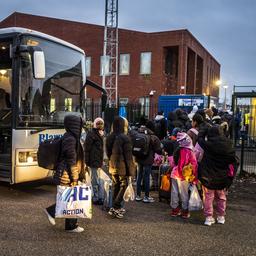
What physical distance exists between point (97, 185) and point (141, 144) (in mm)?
1194

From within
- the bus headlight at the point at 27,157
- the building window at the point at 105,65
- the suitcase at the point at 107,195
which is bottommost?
the suitcase at the point at 107,195

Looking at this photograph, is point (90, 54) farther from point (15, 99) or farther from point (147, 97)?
point (15, 99)

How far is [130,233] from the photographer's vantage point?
231 inches

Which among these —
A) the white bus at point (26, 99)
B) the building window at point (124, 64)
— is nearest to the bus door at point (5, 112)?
the white bus at point (26, 99)

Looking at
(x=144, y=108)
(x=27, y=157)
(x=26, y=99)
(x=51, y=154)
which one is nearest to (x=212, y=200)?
(x=51, y=154)

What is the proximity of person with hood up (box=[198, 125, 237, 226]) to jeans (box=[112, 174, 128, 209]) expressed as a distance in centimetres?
131

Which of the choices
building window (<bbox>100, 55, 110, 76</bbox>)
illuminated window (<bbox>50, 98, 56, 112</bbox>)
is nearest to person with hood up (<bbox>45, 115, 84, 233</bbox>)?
illuminated window (<bbox>50, 98, 56, 112</bbox>)

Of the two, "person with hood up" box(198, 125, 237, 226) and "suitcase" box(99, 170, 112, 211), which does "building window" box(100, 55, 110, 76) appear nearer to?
"suitcase" box(99, 170, 112, 211)

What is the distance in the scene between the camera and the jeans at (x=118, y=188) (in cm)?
A: 664

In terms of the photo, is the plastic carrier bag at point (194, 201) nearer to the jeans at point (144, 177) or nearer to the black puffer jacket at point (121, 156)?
the black puffer jacket at point (121, 156)

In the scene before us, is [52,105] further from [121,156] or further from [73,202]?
[73,202]

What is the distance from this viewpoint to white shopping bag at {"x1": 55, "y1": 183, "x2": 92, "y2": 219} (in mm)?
5543

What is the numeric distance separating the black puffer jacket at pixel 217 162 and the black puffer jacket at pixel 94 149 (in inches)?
79.8

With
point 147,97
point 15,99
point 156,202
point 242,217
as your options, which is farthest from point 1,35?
point 147,97
